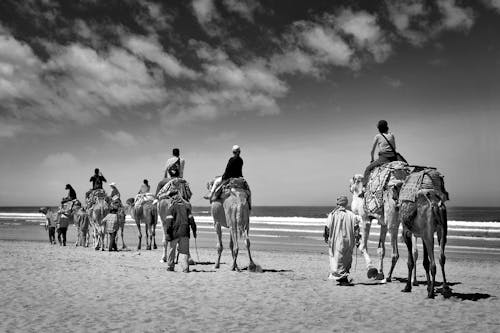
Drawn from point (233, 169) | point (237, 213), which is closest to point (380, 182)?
point (237, 213)

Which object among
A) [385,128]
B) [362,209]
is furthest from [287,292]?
[385,128]

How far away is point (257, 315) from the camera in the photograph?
6.92 metres

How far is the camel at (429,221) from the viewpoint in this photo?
7879mm

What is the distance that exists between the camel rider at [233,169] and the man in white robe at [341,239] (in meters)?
2.93

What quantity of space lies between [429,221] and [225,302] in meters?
4.04

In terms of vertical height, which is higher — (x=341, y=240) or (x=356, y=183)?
(x=356, y=183)

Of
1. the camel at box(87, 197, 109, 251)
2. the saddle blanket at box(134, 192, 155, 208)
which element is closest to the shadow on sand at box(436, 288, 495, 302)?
the saddle blanket at box(134, 192, 155, 208)

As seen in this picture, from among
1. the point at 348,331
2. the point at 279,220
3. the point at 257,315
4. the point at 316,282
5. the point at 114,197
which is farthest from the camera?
the point at 279,220

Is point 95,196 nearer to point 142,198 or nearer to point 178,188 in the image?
point 142,198

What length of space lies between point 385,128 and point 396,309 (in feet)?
16.3

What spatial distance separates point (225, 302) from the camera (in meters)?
7.84

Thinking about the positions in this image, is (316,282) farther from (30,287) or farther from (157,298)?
(30,287)

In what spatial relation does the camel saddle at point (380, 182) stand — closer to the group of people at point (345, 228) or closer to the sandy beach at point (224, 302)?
the group of people at point (345, 228)

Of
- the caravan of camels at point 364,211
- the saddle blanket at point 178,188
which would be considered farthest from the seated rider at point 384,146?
the saddle blanket at point 178,188
